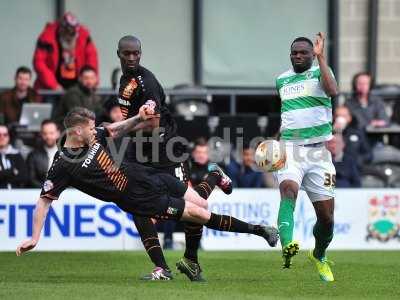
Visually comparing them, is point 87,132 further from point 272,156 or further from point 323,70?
point 323,70

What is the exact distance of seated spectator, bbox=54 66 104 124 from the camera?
61.4 feet

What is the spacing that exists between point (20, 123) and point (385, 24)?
6.55 metres

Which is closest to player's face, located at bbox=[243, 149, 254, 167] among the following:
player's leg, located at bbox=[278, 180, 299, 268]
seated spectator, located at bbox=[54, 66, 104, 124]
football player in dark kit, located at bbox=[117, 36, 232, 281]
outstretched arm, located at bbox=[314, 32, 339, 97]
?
seated spectator, located at bbox=[54, 66, 104, 124]

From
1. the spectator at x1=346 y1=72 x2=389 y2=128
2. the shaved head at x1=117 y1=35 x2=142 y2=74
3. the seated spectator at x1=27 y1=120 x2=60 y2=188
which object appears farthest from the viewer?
the spectator at x1=346 y1=72 x2=389 y2=128

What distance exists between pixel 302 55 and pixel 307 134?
2.43 feet

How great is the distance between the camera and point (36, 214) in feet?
39.5

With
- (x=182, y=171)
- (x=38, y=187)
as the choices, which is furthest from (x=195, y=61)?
(x=182, y=171)

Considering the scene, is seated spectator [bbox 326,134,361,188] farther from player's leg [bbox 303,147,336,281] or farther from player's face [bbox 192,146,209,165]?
player's leg [bbox 303,147,336,281]

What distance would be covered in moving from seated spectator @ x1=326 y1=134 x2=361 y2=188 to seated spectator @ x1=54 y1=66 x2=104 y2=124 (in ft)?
11.1

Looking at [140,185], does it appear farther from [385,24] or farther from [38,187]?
[385,24]

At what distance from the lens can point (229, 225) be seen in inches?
475

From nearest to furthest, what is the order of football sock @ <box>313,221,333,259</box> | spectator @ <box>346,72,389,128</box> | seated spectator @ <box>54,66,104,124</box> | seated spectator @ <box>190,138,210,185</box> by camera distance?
football sock @ <box>313,221,333,259</box> → seated spectator @ <box>190,138,210,185</box> → seated spectator @ <box>54,66,104,124</box> → spectator @ <box>346,72,389,128</box>

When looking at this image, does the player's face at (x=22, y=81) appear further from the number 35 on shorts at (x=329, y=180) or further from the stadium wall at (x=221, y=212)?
the number 35 on shorts at (x=329, y=180)

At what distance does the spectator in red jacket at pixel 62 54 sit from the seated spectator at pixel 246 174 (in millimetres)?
2613
